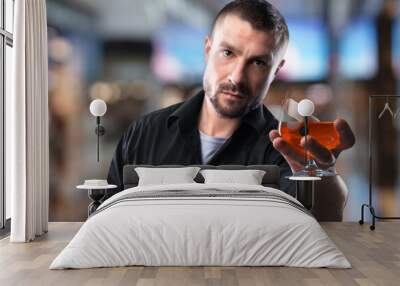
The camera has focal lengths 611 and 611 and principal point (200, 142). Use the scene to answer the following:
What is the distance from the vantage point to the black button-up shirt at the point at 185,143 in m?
6.95

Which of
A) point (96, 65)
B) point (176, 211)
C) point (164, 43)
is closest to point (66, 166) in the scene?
point (96, 65)

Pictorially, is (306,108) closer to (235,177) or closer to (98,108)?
(235,177)

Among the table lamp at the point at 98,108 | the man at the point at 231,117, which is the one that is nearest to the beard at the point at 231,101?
the man at the point at 231,117

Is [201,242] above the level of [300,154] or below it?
below

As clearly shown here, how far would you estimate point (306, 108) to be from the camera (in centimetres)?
681

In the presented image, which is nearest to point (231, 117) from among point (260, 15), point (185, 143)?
point (185, 143)

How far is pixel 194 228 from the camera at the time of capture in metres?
4.48

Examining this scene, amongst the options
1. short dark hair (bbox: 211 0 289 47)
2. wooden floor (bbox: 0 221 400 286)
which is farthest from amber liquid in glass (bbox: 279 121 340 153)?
wooden floor (bbox: 0 221 400 286)

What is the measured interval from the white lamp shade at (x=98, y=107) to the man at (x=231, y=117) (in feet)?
1.32

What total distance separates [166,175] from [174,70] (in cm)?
133

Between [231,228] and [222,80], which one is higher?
[222,80]

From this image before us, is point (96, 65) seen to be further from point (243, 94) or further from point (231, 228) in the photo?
point (231, 228)

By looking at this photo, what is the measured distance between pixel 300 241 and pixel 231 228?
0.52 metres

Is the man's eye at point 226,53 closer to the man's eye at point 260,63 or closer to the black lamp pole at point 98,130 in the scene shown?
the man's eye at point 260,63
